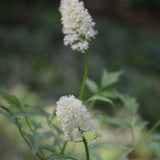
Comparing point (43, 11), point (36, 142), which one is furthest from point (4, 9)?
point (36, 142)

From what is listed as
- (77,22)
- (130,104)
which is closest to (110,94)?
(130,104)

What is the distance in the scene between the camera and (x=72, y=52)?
8016 mm

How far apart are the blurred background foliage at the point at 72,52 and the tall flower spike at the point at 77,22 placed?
2886mm

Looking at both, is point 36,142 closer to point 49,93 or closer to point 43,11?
point 49,93

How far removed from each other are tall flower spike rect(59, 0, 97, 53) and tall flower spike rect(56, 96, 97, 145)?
412 mm

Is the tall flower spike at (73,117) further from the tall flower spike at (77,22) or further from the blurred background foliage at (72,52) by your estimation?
the blurred background foliage at (72,52)

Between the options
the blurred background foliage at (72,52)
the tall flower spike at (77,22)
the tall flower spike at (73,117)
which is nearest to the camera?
the tall flower spike at (73,117)

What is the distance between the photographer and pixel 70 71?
22.9ft

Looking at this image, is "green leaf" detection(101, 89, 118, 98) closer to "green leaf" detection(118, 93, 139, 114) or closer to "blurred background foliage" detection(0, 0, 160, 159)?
"green leaf" detection(118, 93, 139, 114)

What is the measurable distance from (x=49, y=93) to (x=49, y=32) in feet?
10.3

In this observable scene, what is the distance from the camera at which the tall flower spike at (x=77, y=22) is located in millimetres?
1622

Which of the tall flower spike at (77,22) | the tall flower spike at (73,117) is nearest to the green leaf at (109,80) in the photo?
the tall flower spike at (77,22)

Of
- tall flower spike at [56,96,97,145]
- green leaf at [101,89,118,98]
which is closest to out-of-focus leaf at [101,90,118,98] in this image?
green leaf at [101,89,118,98]

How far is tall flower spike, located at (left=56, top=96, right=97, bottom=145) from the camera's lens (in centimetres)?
133
